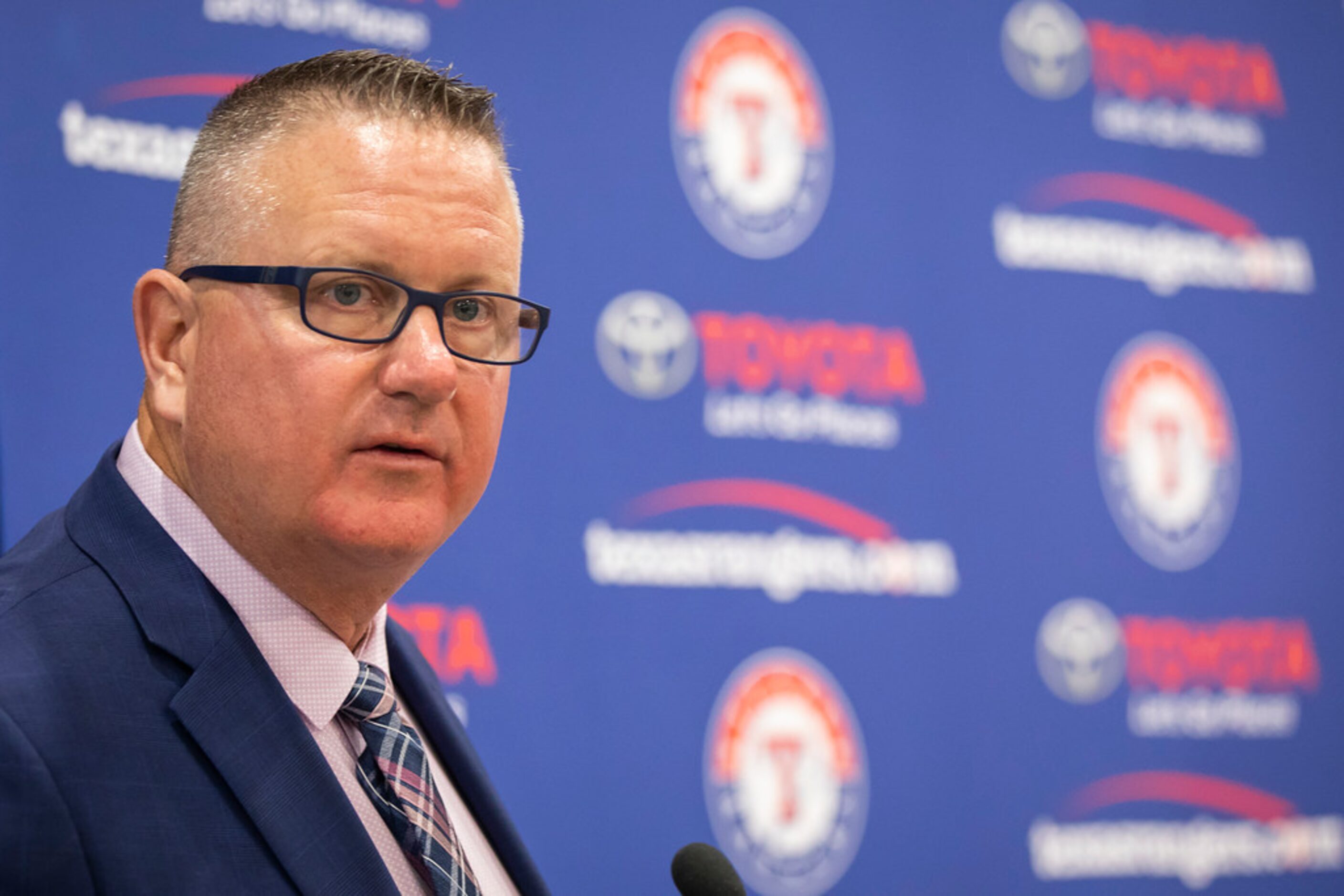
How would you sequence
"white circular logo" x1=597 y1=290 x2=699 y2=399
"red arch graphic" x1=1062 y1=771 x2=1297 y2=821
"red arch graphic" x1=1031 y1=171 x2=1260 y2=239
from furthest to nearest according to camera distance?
"red arch graphic" x1=1031 y1=171 x2=1260 y2=239 < "red arch graphic" x1=1062 y1=771 x2=1297 y2=821 < "white circular logo" x1=597 y1=290 x2=699 y2=399

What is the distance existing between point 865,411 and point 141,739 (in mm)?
1859

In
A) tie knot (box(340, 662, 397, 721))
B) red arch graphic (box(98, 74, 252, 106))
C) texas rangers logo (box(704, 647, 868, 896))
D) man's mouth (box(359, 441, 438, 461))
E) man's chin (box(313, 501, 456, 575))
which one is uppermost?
red arch graphic (box(98, 74, 252, 106))

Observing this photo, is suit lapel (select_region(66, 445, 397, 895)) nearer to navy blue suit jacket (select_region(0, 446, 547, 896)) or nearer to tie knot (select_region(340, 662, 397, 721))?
navy blue suit jacket (select_region(0, 446, 547, 896))

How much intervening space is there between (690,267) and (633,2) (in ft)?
1.73

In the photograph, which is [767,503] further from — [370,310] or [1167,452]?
[370,310]

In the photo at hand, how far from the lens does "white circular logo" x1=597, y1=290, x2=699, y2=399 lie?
2.35 metres

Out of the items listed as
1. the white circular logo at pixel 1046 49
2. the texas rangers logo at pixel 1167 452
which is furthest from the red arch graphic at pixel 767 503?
the white circular logo at pixel 1046 49

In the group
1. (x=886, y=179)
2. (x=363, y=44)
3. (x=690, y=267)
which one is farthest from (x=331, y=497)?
(x=886, y=179)

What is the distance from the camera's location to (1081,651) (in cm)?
274

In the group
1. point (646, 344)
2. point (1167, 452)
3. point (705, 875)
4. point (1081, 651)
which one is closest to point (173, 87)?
point (646, 344)

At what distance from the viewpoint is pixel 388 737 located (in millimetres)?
1130

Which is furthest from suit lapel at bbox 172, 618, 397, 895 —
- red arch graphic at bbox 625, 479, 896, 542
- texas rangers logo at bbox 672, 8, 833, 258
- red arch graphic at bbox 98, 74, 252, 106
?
texas rangers logo at bbox 672, 8, 833, 258

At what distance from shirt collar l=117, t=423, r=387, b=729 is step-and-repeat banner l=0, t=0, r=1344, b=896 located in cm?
85

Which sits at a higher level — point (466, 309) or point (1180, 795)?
point (466, 309)
